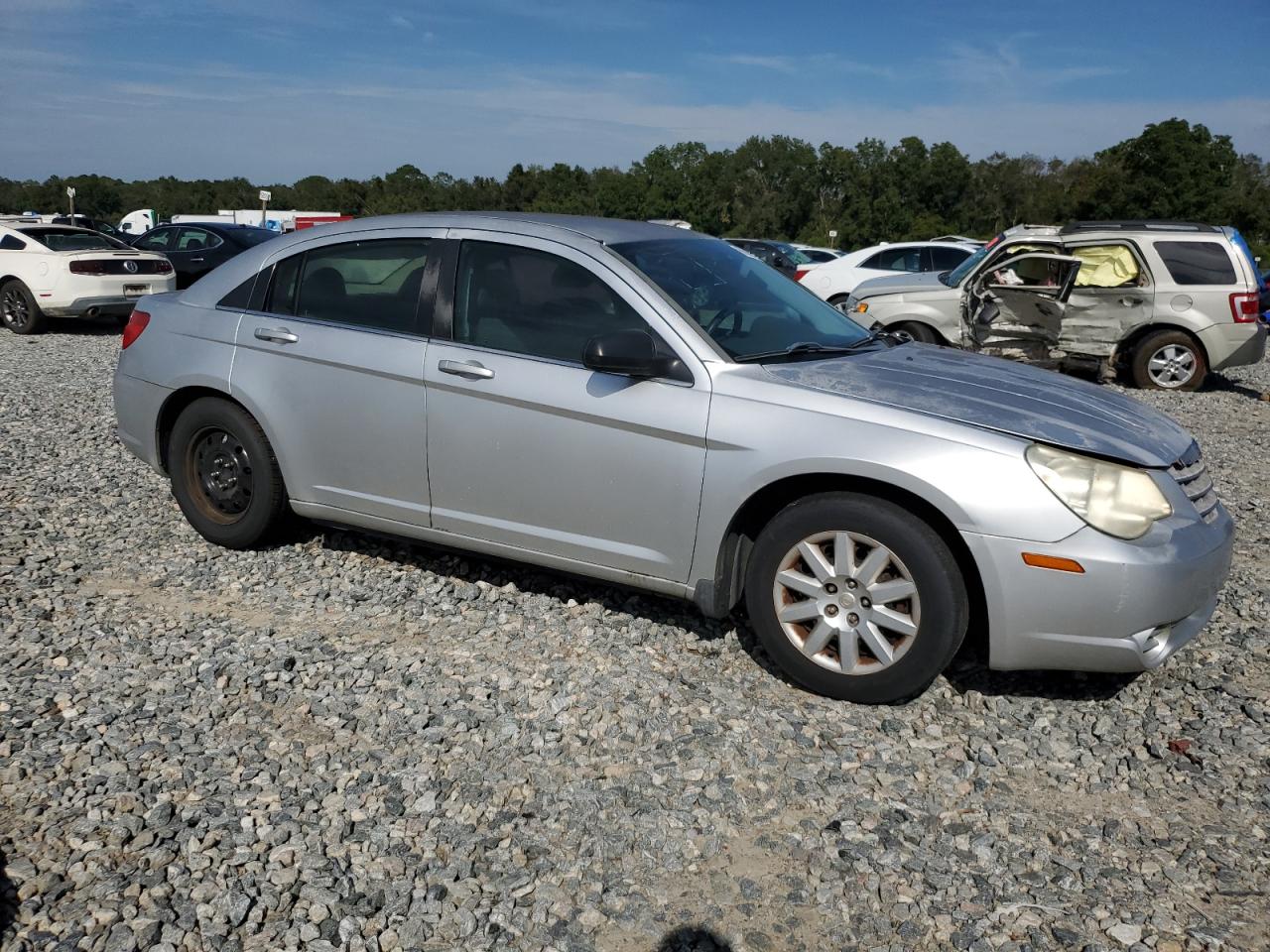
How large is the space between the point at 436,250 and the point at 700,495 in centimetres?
173

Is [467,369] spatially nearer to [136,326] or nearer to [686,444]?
[686,444]

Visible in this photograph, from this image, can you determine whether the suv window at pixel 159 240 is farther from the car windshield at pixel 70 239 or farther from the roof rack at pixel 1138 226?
the roof rack at pixel 1138 226

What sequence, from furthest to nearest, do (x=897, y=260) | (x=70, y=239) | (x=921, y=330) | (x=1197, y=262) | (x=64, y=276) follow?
(x=897, y=260) < (x=70, y=239) < (x=64, y=276) < (x=921, y=330) < (x=1197, y=262)

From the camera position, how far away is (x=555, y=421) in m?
4.41

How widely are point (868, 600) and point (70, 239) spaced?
48.5 ft

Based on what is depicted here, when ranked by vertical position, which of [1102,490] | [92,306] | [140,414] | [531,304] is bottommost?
[92,306]

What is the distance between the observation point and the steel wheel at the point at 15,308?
49.0 feet

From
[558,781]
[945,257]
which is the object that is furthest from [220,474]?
[945,257]

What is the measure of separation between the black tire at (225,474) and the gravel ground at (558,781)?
0.27 m

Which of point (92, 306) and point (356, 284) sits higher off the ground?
point (356, 284)

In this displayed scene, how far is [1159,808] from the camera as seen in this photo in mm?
3461

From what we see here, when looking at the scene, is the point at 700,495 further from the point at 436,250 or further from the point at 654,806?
the point at 436,250

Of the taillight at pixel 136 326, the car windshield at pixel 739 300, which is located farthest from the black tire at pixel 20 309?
the car windshield at pixel 739 300

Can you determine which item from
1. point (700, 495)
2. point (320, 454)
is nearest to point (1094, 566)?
point (700, 495)
